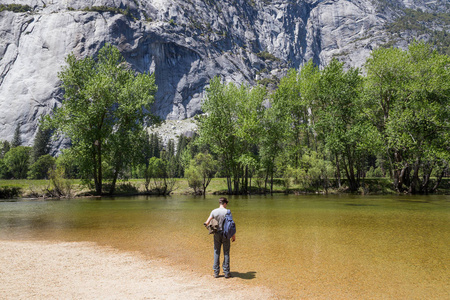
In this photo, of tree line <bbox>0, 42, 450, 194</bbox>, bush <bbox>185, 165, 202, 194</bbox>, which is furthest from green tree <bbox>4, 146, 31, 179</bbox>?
bush <bbox>185, 165, 202, 194</bbox>

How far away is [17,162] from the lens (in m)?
92.5

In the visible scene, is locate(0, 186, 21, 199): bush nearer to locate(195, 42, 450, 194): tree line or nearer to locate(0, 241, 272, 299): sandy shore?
locate(195, 42, 450, 194): tree line

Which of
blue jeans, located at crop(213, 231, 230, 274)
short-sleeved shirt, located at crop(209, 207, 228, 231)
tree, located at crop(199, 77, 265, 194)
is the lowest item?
blue jeans, located at crop(213, 231, 230, 274)

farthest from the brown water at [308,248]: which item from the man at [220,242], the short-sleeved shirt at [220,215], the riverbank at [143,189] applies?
the riverbank at [143,189]

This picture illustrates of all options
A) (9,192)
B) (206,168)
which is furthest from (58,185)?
(206,168)

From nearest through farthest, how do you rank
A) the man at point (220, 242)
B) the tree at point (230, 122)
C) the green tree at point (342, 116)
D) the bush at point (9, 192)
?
the man at point (220, 242) → the bush at point (9, 192) → the green tree at point (342, 116) → the tree at point (230, 122)

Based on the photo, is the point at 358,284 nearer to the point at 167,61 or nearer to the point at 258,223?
the point at 258,223

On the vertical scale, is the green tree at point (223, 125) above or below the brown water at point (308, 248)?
above

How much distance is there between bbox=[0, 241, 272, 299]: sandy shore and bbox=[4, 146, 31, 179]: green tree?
104 m

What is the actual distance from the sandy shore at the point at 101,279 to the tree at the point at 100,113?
3233 cm

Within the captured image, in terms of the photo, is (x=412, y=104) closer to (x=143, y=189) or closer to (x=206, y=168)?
(x=206, y=168)

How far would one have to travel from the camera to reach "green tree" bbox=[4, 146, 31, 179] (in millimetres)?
90875

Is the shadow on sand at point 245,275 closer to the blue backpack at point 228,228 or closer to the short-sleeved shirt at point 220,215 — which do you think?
the blue backpack at point 228,228

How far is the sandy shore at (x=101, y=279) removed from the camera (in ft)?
19.3
